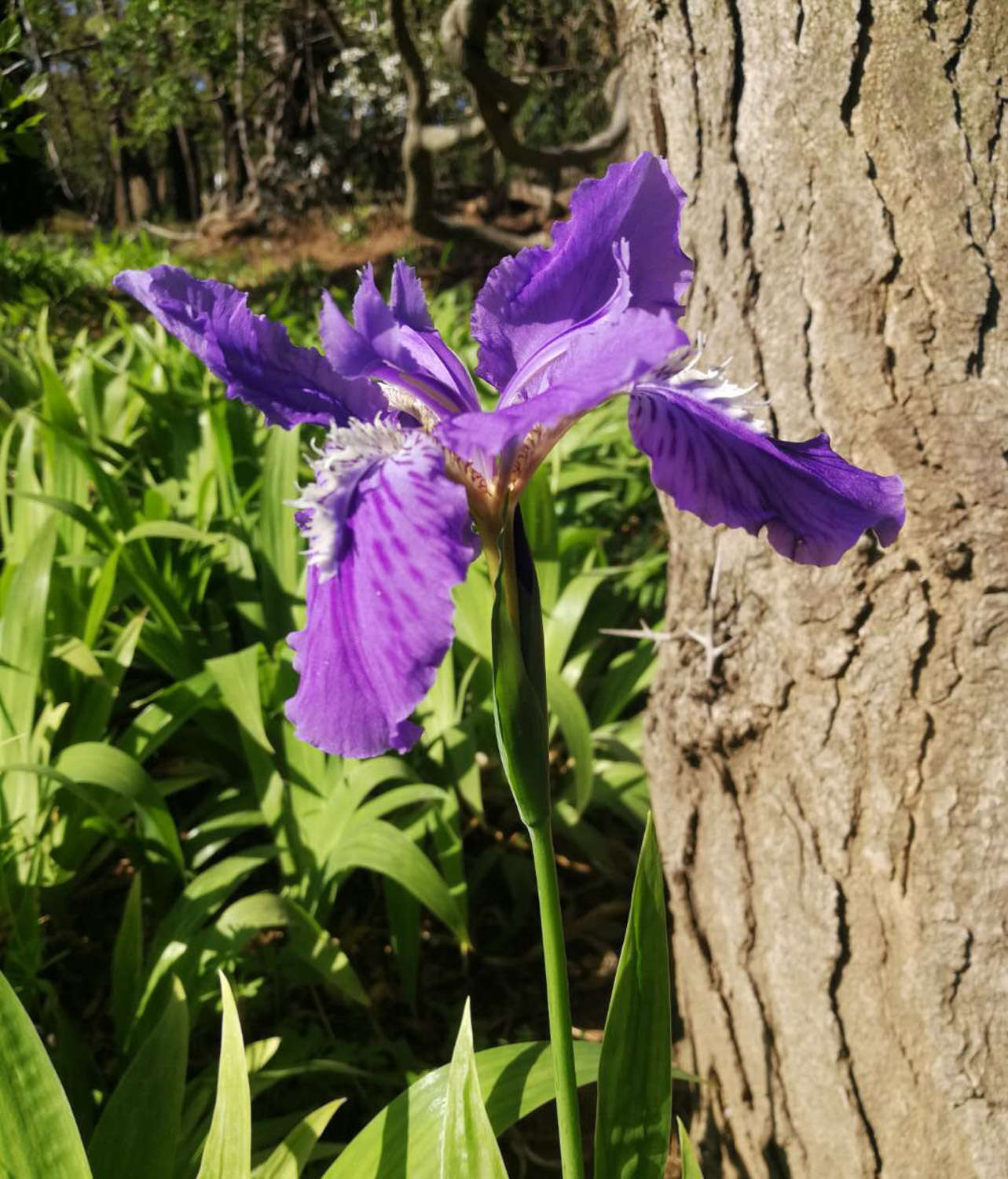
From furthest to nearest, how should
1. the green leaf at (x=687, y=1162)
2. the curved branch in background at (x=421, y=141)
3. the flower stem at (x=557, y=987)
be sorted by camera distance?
the curved branch in background at (x=421, y=141)
the green leaf at (x=687, y=1162)
the flower stem at (x=557, y=987)

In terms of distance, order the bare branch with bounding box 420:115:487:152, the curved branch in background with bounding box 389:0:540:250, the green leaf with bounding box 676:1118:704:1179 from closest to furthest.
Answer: the green leaf with bounding box 676:1118:704:1179 → the curved branch in background with bounding box 389:0:540:250 → the bare branch with bounding box 420:115:487:152

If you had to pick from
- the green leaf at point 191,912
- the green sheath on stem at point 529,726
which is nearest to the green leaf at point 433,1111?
the green sheath on stem at point 529,726

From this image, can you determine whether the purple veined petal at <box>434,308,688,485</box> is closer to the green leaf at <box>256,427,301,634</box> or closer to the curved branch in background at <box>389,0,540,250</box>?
the green leaf at <box>256,427,301,634</box>

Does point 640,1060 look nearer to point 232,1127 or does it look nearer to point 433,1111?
point 433,1111

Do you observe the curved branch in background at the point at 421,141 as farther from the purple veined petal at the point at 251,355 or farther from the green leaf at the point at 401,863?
the purple veined petal at the point at 251,355

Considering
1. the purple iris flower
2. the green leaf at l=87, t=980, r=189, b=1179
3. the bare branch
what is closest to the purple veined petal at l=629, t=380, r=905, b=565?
the purple iris flower

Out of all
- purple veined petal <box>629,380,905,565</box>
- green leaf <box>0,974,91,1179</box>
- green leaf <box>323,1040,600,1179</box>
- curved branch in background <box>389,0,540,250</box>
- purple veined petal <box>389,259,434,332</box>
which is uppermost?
curved branch in background <box>389,0,540,250</box>

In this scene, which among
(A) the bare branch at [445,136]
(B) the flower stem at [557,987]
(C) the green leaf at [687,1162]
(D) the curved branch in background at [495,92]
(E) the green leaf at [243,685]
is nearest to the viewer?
(B) the flower stem at [557,987]
